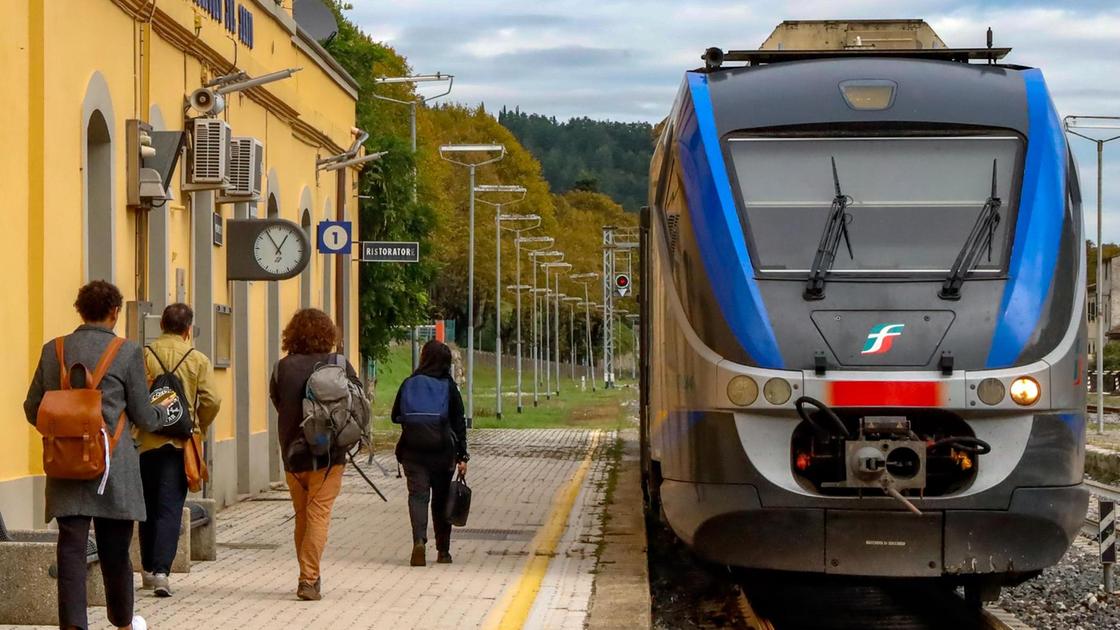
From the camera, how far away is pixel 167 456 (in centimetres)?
1043

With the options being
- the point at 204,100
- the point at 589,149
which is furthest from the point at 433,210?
the point at 589,149

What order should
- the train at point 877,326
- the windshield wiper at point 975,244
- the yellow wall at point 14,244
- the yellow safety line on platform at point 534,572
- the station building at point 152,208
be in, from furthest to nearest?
the station building at point 152,208 < the yellow wall at point 14,244 < the yellow safety line on platform at point 534,572 < the windshield wiper at point 975,244 < the train at point 877,326

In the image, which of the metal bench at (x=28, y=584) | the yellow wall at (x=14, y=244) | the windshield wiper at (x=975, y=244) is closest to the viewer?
the metal bench at (x=28, y=584)

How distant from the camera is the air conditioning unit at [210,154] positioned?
52.2ft

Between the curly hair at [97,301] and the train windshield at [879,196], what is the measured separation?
353 centimetres

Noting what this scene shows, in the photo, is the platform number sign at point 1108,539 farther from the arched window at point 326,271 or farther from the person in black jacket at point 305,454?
the arched window at point 326,271

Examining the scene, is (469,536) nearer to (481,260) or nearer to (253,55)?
(253,55)

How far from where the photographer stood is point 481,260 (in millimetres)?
72438

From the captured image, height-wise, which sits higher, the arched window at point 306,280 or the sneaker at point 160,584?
the arched window at point 306,280

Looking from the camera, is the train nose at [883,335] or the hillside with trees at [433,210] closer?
the train nose at [883,335]

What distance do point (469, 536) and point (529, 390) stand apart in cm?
7683

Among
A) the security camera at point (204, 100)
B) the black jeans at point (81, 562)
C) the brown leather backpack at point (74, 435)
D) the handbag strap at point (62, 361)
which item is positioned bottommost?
the black jeans at point (81, 562)

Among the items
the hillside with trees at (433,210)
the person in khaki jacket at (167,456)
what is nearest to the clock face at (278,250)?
the person in khaki jacket at (167,456)

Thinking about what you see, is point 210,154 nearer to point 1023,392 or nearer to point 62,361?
point 62,361
